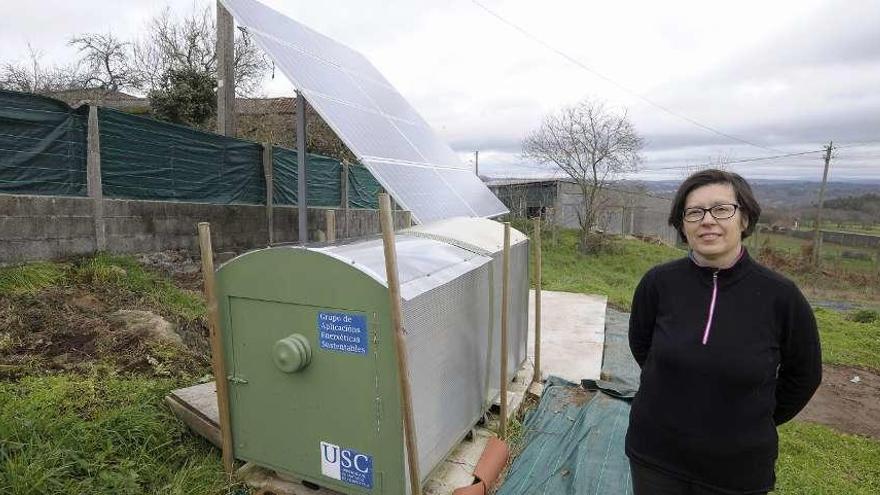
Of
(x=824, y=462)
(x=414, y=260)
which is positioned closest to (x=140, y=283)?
(x=414, y=260)

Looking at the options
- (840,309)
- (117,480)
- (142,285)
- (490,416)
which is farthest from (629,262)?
(117,480)

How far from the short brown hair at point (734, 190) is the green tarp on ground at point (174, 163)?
5815mm

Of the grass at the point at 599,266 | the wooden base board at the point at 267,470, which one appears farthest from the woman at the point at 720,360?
the grass at the point at 599,266

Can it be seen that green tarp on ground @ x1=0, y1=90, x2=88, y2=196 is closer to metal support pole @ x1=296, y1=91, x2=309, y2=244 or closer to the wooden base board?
metal support pole @ x1=296, y1=91, x2=309, y2=244

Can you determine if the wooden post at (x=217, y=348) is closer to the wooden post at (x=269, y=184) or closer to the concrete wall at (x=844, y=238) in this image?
the wooden post at (x=269, y=184)

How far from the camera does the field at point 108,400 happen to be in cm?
275

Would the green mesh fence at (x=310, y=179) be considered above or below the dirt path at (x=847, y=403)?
above

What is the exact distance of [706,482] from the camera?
1833 mm

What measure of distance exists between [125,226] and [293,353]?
4.12 meters

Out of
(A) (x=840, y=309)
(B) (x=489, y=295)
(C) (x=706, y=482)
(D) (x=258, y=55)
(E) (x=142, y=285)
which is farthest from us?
(D) (x=258, y=55)

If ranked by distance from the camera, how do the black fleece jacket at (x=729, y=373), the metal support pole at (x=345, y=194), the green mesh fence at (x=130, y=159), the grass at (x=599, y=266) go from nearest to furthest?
the black fleece jacket at (x=729, y=373)
the green mesh fence at (x=130, y=159)
the metal support pole at (x=345, y=194)
the grass at (x=599, y=266)

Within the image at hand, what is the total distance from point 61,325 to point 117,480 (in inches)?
82.2

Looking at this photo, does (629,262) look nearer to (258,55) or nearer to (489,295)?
(489,295)

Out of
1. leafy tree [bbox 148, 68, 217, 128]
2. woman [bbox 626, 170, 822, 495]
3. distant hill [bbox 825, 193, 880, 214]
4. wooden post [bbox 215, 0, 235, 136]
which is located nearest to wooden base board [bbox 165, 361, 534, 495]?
woman [bbox 626, 170, 822, 495]
